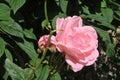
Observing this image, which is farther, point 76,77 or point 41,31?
point 76,77

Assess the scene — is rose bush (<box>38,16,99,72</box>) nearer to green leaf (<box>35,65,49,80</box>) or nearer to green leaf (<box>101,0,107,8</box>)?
green leaf (<box>35,65,49,80</box>)

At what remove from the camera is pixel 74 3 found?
7.11 ft

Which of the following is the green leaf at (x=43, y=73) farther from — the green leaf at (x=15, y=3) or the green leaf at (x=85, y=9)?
the green leaf at (x=85, y=9)

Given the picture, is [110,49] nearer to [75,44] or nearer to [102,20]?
[102,20]

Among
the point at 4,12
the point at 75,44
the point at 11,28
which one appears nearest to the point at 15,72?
the point at 75,44

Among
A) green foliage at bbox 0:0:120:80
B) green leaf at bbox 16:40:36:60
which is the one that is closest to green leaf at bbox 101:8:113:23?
green foliage at bbox 0:0:120:80

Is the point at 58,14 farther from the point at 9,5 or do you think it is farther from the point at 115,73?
the point at 115,73

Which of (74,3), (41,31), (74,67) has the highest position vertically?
(74,67)

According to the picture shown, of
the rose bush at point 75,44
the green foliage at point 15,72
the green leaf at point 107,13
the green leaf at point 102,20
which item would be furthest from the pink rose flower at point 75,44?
the green leaf at point 107,13

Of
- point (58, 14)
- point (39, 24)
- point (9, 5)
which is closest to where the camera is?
point (9, 5)

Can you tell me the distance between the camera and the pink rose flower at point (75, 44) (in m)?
1.14

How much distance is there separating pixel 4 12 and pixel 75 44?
0.72m

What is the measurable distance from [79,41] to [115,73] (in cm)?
260

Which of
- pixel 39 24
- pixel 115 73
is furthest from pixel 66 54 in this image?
pixel 115 73
